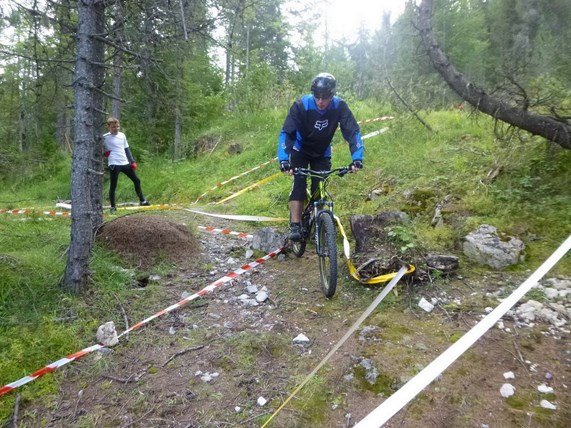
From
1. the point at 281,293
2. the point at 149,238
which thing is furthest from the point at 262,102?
the point at 281,293

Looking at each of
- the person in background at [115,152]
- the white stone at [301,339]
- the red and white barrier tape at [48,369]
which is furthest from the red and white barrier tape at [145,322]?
the person in background at [115,152]

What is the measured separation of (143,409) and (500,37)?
33251mm

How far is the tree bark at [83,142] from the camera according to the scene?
391 centimetres

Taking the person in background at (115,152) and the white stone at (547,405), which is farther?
the person in background at (115,152)

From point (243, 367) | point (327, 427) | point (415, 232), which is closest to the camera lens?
point (327, 427)

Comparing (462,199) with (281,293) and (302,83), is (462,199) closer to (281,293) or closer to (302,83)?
(281,293)

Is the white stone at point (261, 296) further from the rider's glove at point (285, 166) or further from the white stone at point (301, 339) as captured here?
the rider's glove at point (285, 166)

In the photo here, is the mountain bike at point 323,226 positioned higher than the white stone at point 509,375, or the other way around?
the mountain bike at point 323,226

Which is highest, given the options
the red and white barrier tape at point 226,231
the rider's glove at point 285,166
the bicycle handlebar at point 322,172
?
the rider's glove at point 285,166

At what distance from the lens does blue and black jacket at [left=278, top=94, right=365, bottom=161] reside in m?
4.68

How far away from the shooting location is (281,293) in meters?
4.55

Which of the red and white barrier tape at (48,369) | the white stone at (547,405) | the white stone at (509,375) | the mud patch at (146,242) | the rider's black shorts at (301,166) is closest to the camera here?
the white stone at (547,405)

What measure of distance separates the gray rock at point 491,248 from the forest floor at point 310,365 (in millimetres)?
171

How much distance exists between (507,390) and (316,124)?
10.9ft
